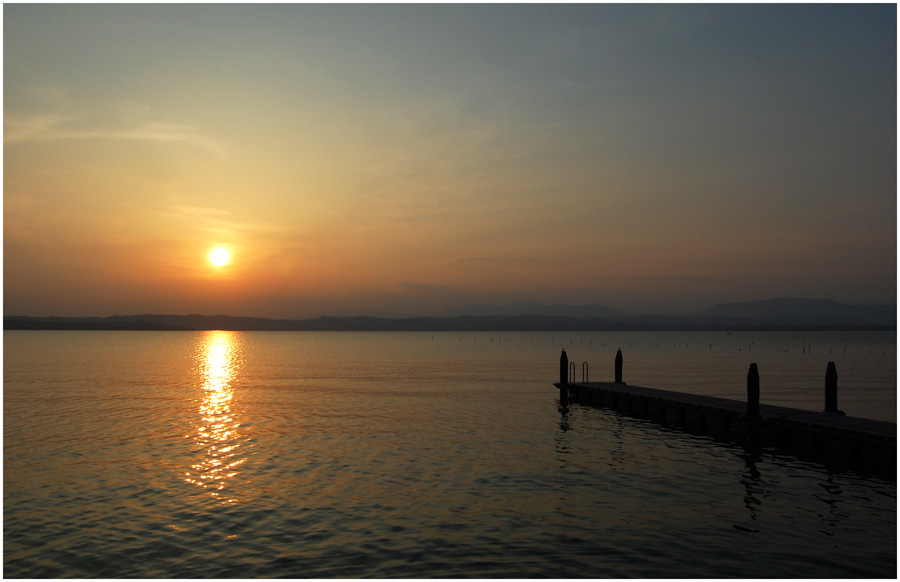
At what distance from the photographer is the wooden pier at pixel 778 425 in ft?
75.7

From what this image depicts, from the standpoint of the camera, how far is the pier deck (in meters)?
23.1

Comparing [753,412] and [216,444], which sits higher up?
[753,412]

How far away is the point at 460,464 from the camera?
80.4ft

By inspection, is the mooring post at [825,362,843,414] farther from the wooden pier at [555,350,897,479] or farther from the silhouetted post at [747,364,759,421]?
the silhouetted post at [747,364,759,421]

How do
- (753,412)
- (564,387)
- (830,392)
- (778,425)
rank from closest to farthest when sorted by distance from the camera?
(778,425) → (753,412) → (830,392) → (564,387)

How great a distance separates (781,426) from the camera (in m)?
27.2

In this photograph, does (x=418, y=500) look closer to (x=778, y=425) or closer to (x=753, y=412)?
(x=778, y=425)

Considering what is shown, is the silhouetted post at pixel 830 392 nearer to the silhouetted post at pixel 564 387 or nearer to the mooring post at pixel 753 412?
the mooring post at pixel 753 412

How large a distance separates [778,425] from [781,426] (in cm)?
14

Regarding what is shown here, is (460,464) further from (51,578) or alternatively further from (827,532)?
(51,578)

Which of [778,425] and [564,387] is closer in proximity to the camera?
[778,425]

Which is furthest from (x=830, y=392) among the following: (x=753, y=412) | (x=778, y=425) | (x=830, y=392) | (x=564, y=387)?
(x=564, y=387)

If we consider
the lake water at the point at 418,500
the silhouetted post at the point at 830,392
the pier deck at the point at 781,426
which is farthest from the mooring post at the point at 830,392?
the lake water at the point at 418,500

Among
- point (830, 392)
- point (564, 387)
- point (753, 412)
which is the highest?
point (830, 392)
